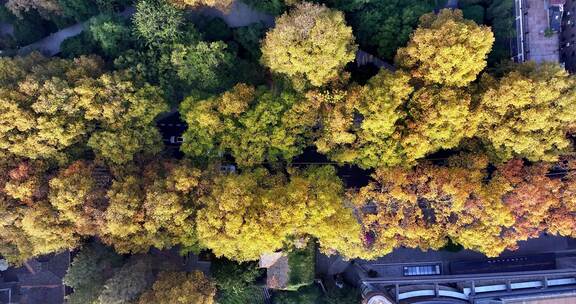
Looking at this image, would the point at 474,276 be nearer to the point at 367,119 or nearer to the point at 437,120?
the point at 437,120

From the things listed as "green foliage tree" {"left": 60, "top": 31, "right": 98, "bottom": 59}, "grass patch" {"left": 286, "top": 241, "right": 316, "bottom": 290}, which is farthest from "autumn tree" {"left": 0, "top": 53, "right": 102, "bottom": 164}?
"grass patch" {"left": 286, "top": 241, "right": 316, "bottom": 290}

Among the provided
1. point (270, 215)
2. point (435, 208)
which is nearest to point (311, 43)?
point (270, 215)

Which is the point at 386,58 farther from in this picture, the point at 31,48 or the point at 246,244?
the point at 31,48

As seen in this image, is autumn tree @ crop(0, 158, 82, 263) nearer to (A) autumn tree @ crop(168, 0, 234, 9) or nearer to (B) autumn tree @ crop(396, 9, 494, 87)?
(A) autumn tree @ crop(168, 0, 234, 9)

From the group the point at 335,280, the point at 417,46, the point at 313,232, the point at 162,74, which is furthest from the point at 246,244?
the point at 417,46

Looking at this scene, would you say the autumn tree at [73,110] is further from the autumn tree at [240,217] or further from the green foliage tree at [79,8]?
the autumn tree at [240,217]

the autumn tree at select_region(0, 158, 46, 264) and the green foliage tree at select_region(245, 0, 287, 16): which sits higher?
the green foliage tree at select_region(245, 0, 287, 16)

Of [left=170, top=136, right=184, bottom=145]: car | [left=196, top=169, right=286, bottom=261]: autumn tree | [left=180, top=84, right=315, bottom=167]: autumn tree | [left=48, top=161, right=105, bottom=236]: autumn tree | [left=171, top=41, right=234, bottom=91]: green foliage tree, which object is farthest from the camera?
[left=170, top=136, right=184, bottom=145]: car

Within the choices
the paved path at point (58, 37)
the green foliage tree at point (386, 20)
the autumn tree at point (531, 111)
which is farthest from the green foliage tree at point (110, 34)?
the autumn tree at point (531, 111)
